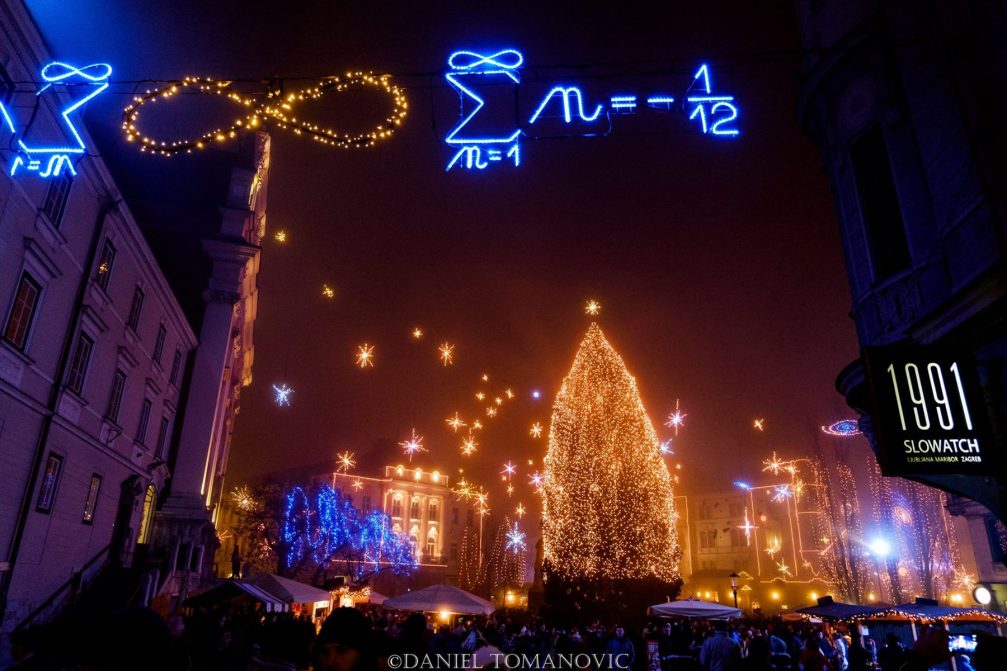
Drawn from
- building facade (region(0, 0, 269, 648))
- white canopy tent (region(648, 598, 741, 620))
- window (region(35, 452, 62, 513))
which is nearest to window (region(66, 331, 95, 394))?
building facade (region(0, 0, 269, 648))

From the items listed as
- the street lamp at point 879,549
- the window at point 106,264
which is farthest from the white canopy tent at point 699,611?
the street lamp at point 879,549

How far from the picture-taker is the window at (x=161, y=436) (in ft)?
81.6

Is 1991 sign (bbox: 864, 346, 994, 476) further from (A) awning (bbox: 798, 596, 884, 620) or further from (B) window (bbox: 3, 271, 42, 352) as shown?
(B) window (bbox: 3, 271, 42, 352)

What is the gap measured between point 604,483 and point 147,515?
19.8 metres

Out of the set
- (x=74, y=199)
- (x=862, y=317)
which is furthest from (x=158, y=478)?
(x=862, y=317)

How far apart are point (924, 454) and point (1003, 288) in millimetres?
2158

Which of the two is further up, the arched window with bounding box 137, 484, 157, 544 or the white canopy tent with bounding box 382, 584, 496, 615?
the arched window with bounding box 137, 484, 157, 544

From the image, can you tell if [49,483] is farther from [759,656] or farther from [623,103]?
[759,656]

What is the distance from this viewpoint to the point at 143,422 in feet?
75.0

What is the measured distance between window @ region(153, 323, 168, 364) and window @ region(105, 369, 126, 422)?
290cm

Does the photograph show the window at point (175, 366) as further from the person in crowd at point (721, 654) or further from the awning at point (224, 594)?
the person in crowd at point (721, 654)

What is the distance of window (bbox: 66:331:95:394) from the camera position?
16661mm

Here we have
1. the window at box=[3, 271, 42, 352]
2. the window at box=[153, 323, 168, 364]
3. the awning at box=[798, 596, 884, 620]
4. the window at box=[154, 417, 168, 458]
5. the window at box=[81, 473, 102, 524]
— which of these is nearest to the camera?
the window at box=[3, 271, 42, 352]

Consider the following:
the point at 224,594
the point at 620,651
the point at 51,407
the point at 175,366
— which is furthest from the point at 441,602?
the point at 175,366
